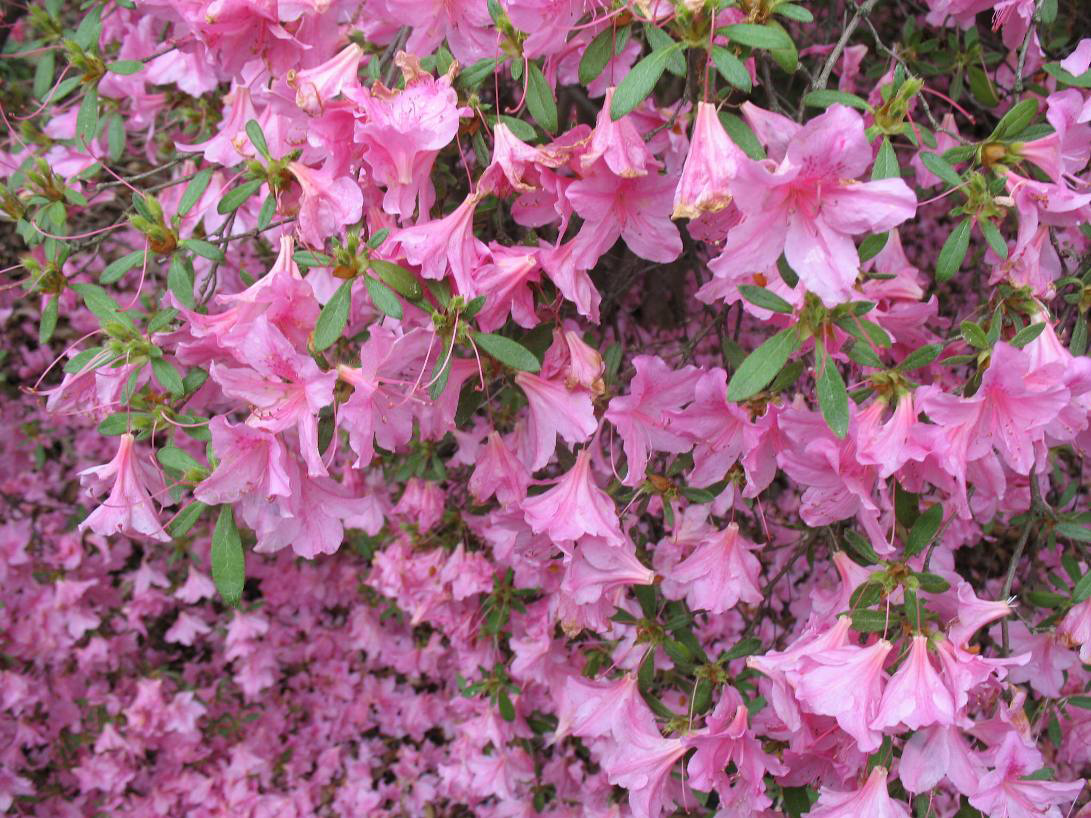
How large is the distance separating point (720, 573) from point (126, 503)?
3.35 ft

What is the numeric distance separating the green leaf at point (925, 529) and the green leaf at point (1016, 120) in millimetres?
598

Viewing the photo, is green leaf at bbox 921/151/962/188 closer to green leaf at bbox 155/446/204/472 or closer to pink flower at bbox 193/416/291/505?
pink flower at bbox 193/416/291/505

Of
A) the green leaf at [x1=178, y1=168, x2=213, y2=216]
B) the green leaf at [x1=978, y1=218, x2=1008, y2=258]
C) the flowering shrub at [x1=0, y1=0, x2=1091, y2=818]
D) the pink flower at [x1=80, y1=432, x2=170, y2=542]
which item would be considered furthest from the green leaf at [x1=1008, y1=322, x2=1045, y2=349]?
the green leaf at [x1=178, y1=168, x2=213, y2=216]

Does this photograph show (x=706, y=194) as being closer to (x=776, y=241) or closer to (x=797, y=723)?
(x=776, y=241)

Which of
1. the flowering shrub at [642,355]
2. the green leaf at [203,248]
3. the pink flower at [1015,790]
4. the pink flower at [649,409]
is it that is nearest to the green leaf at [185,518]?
the flowering shrub at [642,355]

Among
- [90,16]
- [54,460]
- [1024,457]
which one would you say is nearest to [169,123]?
[90,16]

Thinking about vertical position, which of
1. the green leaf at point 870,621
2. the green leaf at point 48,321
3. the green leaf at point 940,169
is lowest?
the green leaf at point 870,621

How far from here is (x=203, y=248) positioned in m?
1.57

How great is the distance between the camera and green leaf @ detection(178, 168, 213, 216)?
1.63 meters

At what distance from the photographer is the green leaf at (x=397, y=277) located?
130 centimetres

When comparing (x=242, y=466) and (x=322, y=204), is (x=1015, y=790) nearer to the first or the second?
(x=242, y=466)

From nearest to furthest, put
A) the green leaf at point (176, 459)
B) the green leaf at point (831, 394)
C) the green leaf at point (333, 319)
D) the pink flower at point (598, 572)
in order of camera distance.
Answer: the green leaf at point (831, 394), the green leaf at point (333, 319), the green leaf at point (176, 459), the pink flower at point (598, 572)

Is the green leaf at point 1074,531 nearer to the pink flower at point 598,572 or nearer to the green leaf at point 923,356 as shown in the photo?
the green leaf at point 923,356

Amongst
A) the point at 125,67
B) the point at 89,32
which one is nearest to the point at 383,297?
the point at 125,67
